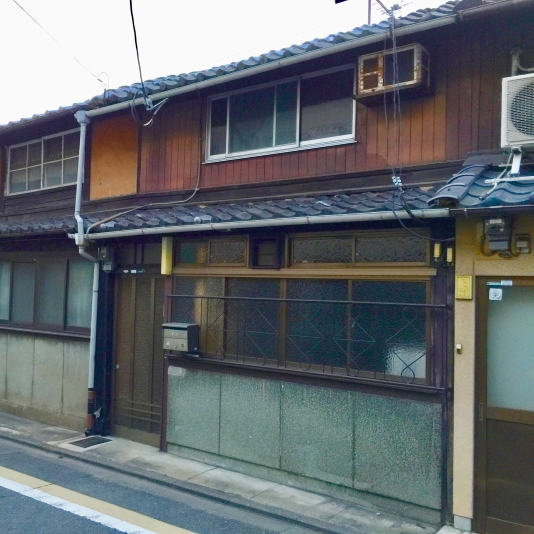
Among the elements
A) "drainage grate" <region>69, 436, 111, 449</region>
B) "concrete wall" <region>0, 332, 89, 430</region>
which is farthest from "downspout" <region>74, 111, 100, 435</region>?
"concrete wall" <region>0, 332, 89, 430</region>

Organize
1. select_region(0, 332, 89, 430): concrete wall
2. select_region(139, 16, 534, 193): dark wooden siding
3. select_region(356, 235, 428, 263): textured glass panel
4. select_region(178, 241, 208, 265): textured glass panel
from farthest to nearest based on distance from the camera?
1. select_region(0, 332, 89, 430): concrete wall
2. select_region(178, 241, 208, 265): textured glass panel
3. select_region(356, 235, 428, 263): textured glass panel
4. select_region(139, 16, 534, 193): dark wooden siding

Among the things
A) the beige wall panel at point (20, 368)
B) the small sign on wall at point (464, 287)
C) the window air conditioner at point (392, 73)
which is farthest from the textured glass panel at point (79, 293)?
the small sign on wall at point (464, 287)

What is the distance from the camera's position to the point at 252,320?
7.98 metres

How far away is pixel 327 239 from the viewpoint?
7.38m

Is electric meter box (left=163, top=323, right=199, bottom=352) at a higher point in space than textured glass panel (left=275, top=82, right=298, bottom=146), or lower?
lower

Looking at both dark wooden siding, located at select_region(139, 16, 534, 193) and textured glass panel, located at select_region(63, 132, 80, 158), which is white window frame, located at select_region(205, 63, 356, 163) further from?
textured glass panel, located at select_region(63, 132, 80, 158)

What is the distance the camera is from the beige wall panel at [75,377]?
10109 millimetres

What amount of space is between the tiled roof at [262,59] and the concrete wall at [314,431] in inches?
171

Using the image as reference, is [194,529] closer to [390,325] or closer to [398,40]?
[390,325]

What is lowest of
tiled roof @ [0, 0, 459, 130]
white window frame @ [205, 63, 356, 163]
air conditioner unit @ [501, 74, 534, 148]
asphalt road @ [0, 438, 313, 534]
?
asphalt road @ [0, 438, 313, 534]

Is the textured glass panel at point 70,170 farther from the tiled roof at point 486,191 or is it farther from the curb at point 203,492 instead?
the tiled roof at point 486,191

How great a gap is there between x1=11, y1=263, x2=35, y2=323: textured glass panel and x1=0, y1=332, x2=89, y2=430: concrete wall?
1.33 ft

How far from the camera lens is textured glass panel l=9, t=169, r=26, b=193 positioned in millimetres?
12617

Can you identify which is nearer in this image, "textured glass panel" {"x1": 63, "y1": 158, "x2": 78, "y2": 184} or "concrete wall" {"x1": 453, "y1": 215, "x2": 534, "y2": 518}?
"concrete wall" {"x1": 453, "y1": 215, "x2": 534, "y2": 518}
